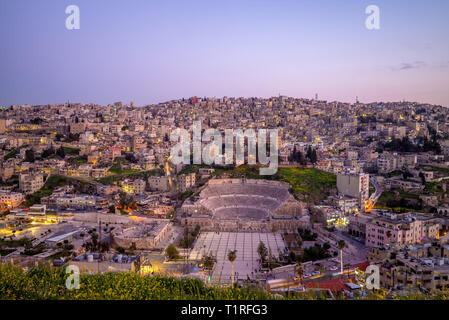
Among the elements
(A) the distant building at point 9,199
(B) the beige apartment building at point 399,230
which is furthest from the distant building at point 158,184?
(B) the beige apartment building at point 399,230

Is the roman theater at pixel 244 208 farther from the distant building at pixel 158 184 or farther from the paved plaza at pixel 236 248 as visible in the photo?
the distant building at pixel 158 184

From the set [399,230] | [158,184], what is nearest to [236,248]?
[399,230]

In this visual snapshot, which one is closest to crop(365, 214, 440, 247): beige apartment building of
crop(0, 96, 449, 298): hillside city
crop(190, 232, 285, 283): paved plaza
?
crop(0, 96, 449, 298): hillside city

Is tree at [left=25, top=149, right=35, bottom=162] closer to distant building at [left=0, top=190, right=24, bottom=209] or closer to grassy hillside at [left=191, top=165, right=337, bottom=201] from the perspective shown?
distant building at [left=0, top=190, right=24, bottom=209]

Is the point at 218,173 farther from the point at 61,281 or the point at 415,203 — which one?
the point at 61,281
